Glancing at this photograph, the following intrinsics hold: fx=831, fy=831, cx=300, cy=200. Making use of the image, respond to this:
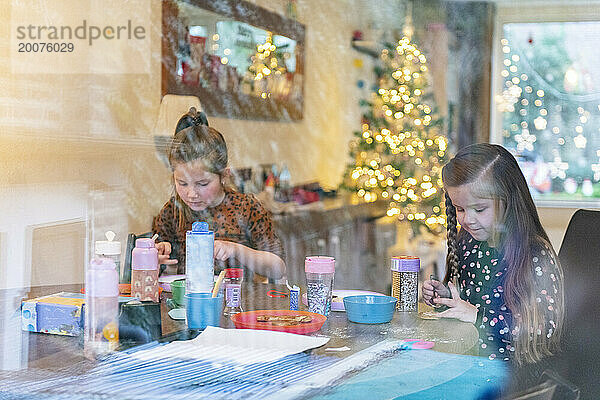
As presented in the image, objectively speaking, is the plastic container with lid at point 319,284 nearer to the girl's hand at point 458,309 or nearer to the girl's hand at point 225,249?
the girl's hand at point 458,309

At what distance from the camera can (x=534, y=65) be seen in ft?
4.62

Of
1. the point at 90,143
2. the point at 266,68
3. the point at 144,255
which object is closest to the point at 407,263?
the point at 144,255

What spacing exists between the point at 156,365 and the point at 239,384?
0.44ft

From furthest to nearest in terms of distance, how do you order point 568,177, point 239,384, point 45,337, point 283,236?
point 283,236 < point 568,177 < point 45,337 < point 239,384

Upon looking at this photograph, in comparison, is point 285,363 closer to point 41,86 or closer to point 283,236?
point 283,236

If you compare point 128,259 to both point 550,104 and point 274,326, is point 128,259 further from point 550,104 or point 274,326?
point 550,104

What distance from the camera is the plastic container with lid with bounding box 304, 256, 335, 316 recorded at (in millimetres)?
1315

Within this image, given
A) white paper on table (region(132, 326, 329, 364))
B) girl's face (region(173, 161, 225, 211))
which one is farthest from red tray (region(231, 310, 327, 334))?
girl's face (region(173, 161, 225, 211))

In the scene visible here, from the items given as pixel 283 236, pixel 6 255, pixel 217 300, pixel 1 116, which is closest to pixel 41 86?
pixel 1 116

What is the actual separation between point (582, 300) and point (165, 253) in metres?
0.79

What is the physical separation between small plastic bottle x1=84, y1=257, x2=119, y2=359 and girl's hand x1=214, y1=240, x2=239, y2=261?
469 millimetres

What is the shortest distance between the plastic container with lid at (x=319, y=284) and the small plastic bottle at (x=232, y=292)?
12 cm

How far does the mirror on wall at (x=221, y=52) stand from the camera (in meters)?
1.77

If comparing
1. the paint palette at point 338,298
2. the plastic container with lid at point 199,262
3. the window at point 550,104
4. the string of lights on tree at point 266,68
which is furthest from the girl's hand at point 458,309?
the string of lights on tree at point 266,68
